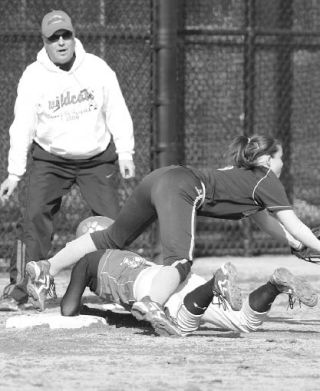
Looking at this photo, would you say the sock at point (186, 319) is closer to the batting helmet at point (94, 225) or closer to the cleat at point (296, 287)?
the cleat at point (296, 287)

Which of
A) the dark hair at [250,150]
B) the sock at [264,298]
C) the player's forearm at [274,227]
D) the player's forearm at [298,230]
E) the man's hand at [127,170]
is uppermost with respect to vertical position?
the dark hair at [250,150]

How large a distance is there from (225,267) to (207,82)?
176 inches

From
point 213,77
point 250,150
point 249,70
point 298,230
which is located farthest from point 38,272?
point 249,70

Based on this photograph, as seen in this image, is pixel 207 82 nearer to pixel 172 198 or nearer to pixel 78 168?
pixel 78 168

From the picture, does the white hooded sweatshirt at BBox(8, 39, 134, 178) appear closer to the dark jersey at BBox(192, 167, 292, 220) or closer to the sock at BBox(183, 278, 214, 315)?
the dark jersey at BBox(192, 167, 292, 220)

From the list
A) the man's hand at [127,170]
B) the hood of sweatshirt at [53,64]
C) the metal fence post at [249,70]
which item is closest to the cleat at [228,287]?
the man's hand at [127,170]

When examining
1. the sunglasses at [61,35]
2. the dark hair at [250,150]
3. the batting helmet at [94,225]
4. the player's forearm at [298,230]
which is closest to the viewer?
the player's forearm at [298,230]

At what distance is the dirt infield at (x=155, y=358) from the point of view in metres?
5.39

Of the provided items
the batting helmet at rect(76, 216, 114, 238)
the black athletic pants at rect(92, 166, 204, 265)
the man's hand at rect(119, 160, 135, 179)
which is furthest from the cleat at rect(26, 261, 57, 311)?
the man's hand at rect(119, 160, 135, 179)

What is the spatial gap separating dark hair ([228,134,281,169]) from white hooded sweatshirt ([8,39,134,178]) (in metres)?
1.17

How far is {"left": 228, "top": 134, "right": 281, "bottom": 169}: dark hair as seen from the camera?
7344 millimetres

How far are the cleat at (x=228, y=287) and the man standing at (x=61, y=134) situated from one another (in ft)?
6.15

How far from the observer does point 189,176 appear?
283 inches

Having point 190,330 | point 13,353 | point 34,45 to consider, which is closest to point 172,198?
point 190,330
